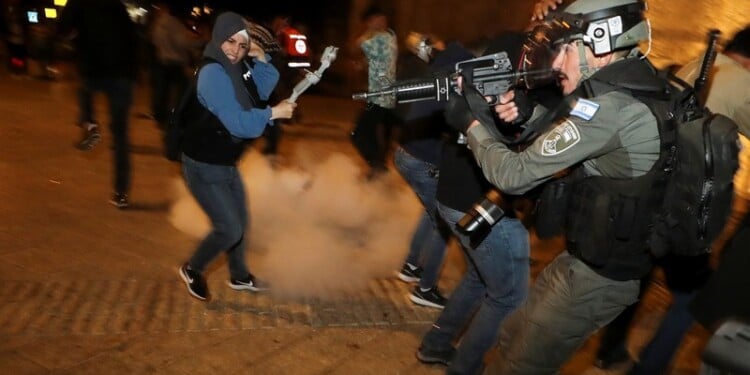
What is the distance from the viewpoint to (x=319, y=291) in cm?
458

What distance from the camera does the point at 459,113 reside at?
2639mm

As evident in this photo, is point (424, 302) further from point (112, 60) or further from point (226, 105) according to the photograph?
point (112, 60)

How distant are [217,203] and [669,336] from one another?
2.67m

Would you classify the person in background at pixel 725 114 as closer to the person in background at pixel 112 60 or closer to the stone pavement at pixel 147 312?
the stone pavement at pixel 147 312

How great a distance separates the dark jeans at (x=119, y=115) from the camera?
19.0ft

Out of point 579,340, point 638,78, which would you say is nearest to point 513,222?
point 579,340

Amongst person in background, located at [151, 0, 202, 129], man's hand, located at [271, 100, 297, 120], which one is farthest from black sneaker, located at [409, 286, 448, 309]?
person in background, located at [151, 0, 202, 129]

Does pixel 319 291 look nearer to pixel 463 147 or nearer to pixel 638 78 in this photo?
pixel 463 147

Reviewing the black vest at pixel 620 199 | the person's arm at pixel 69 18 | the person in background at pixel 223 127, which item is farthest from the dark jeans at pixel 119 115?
the black vest at pixel 620 199

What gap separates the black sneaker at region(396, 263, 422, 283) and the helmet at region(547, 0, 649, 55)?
2767 millimetres

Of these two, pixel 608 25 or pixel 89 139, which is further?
pixel 89 139

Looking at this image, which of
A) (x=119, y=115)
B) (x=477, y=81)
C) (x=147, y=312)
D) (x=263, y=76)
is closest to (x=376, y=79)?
(x=263, y=76)

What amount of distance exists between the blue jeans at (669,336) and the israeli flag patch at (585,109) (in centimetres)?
161

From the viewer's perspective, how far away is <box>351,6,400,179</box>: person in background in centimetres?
606
